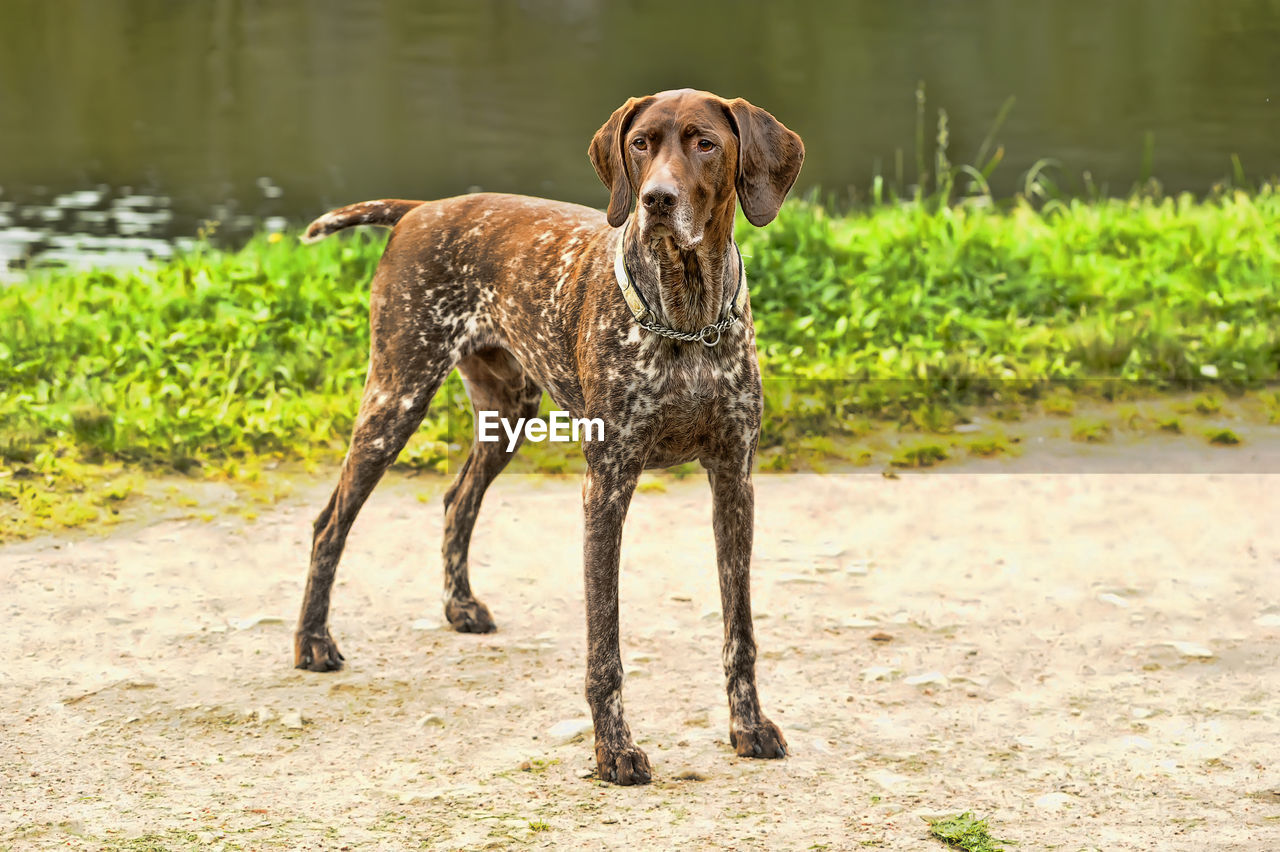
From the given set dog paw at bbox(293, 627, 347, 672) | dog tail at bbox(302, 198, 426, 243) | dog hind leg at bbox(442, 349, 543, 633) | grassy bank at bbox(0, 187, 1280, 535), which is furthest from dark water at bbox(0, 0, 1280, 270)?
dog paw at bbox(293, 627, 347, 672)

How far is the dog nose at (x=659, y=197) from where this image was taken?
409 centimetres

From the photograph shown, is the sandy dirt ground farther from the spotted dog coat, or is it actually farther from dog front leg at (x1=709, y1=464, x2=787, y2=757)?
the spotted dog coat

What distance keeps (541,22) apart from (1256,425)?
886 inches

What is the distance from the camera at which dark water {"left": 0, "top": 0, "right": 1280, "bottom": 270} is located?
1661cm

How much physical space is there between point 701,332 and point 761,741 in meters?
1.35

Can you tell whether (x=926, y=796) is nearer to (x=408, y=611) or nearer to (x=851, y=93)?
(x=408, y=611)

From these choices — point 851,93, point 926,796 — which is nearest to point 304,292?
point 926,796

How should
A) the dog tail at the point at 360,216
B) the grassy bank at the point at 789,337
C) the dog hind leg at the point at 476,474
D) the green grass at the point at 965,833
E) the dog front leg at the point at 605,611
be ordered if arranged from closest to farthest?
the green grass at the point at 965,833, the dog front leg at the point at 605,611, the dog tail at the point at 360,216, the dog hind leg at the point at 476,474, the grassy bank at the point at 789,337

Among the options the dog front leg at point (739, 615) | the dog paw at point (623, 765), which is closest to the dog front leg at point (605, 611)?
the dog paw at point (623, 765)

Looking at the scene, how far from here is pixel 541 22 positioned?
2861cm

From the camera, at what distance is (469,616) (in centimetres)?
589

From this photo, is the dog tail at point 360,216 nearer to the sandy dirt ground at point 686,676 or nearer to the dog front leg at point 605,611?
the sandy dirt ground at point 686,676

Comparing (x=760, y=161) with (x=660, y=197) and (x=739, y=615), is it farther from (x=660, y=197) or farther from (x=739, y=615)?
(x=739, y=615)

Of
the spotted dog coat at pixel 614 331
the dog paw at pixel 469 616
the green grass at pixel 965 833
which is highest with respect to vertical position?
the spotted dog coat at pixel 614 331
